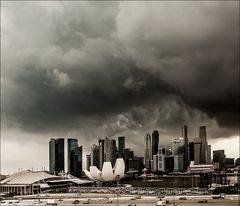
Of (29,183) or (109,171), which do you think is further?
(29,183)

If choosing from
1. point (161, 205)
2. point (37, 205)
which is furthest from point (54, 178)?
point (161, 205)

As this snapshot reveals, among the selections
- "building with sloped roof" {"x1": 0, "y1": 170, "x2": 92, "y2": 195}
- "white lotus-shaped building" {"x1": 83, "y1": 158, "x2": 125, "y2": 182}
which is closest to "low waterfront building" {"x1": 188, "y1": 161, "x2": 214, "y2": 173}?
"building with sloped roof" {"x1": 0, "y1": 170, "x2": 92, "y2": 195}

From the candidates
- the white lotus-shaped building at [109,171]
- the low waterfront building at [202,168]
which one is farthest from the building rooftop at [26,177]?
the low waterfront building at [202,168]

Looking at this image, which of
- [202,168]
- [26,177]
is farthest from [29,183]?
[202,168]

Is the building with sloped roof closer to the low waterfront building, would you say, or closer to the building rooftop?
the building rooftop

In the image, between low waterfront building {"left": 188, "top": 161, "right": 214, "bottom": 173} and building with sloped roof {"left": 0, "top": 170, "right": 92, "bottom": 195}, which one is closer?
building with sloped roof {"left": 0, "top": 170, "right": 92, "bottom": 195}

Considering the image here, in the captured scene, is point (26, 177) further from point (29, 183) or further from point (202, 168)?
point (202, 168)

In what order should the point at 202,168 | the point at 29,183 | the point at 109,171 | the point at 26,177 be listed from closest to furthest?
the point at 109,171, the point at 29,183, the point at 26,177, the point at 202,168

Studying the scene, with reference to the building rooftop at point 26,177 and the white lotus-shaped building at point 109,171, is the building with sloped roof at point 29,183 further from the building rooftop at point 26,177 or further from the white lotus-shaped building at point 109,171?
the white lotus-shaped building at point 109,171

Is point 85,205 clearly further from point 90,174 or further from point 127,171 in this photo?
point 127,171

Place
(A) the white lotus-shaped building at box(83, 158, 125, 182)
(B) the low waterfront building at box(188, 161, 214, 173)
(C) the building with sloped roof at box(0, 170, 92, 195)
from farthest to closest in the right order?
(B) the low waterfront building at box(188, 161, 214, 173), (C) the building with sloped roof at box(0, 170, 92, 195), (A) the white lotus-shaped building at box(83, 158, 125, 182)

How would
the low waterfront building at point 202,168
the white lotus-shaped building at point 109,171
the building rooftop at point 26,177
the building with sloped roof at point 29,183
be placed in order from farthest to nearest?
the low waterfront building at point 202,168 → the building rooftop at point 26,177 → the building with sloped roof at point 29,183 → the white lotus-shaped building at point 109,171
